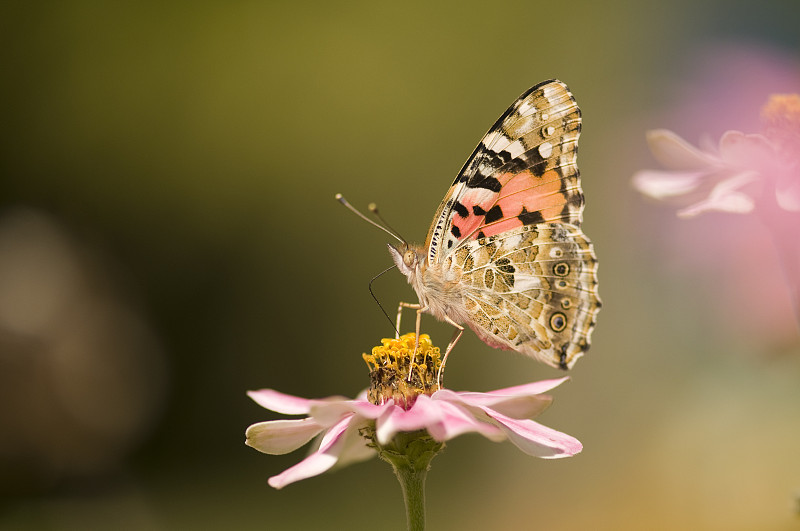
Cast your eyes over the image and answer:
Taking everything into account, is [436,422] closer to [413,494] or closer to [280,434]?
[413,494]
